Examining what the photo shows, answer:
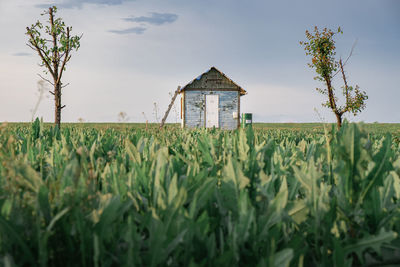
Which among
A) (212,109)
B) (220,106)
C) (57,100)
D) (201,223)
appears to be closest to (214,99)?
(220,106)

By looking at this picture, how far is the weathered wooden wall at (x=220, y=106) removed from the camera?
1123 inches

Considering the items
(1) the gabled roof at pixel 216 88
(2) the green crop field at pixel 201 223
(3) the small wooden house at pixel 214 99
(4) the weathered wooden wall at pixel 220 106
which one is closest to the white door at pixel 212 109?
(3) the small wooden house at pixel 214 99

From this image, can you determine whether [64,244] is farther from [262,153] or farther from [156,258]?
[262,153]

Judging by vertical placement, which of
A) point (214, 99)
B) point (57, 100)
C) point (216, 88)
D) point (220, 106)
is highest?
point (216, 88)

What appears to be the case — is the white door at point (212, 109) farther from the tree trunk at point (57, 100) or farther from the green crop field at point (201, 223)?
the green crop field at point (201, 223)

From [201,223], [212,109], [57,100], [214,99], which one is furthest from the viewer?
[214,99]

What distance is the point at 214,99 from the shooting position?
96.1 ft

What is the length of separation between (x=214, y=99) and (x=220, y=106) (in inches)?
33.7

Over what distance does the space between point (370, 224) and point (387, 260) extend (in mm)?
166

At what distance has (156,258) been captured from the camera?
3.14 feet

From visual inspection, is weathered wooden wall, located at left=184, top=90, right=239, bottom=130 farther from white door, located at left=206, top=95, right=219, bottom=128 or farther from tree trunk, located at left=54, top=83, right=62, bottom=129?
tree trunk, located at left=54, top=83, right=62, bottom=129

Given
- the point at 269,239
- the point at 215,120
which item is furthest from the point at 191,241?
the point at 215,120

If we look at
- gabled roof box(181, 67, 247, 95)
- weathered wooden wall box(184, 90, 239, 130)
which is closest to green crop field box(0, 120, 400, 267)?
Answer: weathered wooden wall box(184, 90, 239, 130)

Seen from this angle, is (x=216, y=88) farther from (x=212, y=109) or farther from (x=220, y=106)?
(x=212, y=109)
